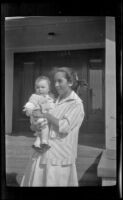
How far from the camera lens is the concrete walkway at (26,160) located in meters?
2.81

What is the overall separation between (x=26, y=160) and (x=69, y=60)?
0.92m

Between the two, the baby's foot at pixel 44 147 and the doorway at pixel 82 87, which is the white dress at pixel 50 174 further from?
the doorway at pixel 82 87

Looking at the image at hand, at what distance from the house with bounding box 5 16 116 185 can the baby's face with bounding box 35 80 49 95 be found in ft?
0.17

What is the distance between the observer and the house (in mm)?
2812

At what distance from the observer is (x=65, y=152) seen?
2.81 m

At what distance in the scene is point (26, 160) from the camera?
2836 millimetres

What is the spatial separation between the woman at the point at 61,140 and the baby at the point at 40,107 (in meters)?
0.04

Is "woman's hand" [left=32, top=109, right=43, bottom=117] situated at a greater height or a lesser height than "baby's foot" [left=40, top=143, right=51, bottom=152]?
greater

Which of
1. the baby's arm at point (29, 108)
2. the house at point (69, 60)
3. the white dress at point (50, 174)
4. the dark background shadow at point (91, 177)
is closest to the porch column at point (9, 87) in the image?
the house at point (69, 60)

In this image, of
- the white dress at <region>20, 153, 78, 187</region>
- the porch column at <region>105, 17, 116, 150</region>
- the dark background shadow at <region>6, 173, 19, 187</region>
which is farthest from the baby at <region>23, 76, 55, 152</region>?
the porch column at <region>105, 17, 116, 150</region>

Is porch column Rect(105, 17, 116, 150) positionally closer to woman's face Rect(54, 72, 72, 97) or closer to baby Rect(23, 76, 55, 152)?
woman's face Rect(54, 72, 72, 97)

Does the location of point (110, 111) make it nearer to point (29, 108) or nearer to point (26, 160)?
point (29, 108)
